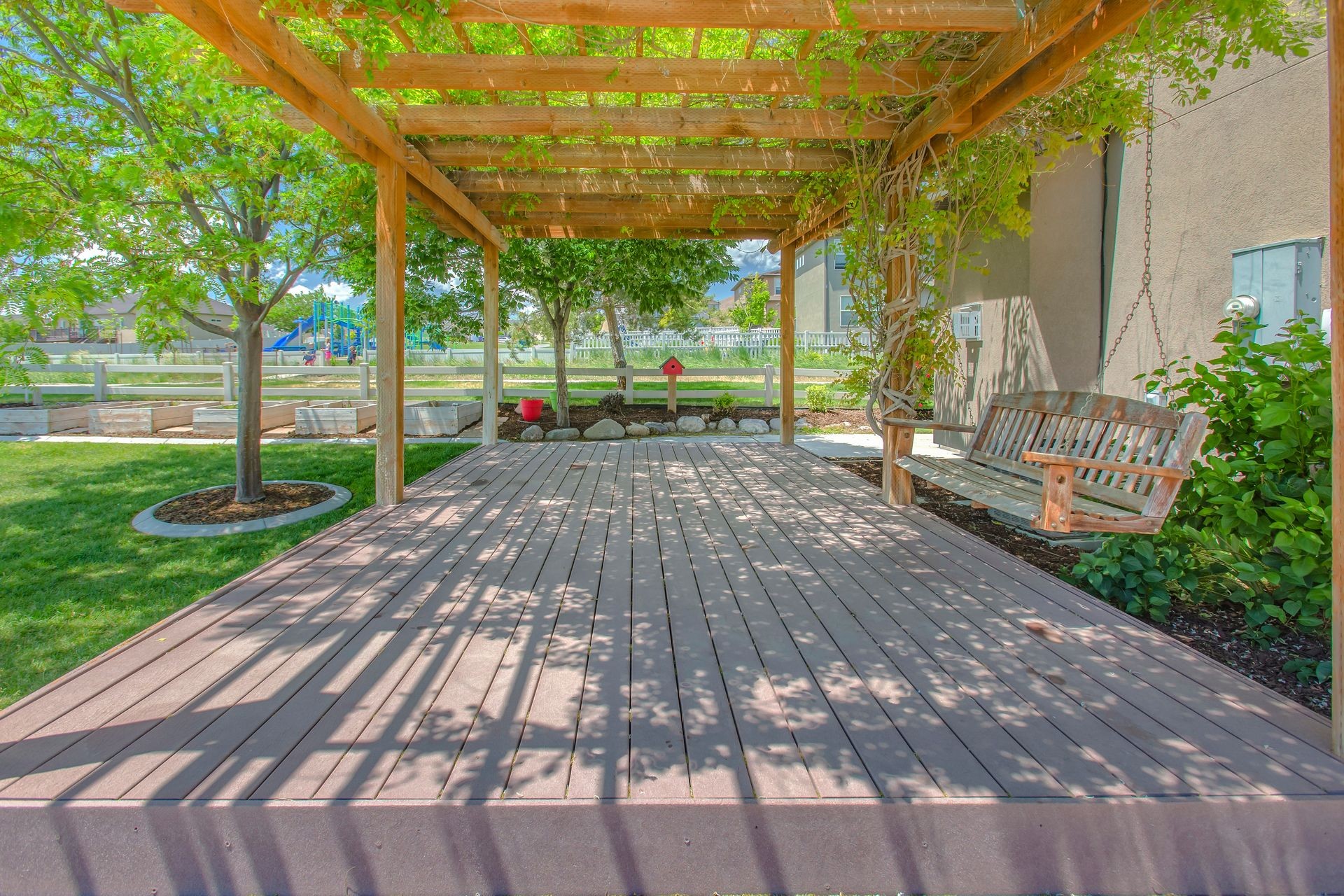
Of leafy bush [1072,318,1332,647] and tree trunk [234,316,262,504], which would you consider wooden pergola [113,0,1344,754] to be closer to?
leafy bush [1072,318,1332,647]

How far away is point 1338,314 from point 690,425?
8764 mm

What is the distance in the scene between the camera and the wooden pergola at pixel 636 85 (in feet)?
10.5

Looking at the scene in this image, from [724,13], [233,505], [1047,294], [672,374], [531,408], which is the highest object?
[724,13]

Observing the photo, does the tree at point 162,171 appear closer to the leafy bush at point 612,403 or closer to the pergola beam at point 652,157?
the pergola beam at point 652,157

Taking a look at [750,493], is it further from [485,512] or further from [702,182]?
[702,182]

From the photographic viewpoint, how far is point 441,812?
1724 mm

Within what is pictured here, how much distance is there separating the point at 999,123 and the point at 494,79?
10.5 ft

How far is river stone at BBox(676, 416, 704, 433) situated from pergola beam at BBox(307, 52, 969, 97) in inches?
255

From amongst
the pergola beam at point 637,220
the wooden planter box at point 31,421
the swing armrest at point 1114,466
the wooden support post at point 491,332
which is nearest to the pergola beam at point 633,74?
the swing armrest at point 1114,466

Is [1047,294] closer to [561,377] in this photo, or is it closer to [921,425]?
[921,425]

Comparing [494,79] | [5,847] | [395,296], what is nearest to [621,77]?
[494,79]

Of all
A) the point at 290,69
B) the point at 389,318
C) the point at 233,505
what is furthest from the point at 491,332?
the point at 290,69

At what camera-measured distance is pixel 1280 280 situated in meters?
3.86

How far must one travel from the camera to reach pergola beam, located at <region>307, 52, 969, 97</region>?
13.0ft
